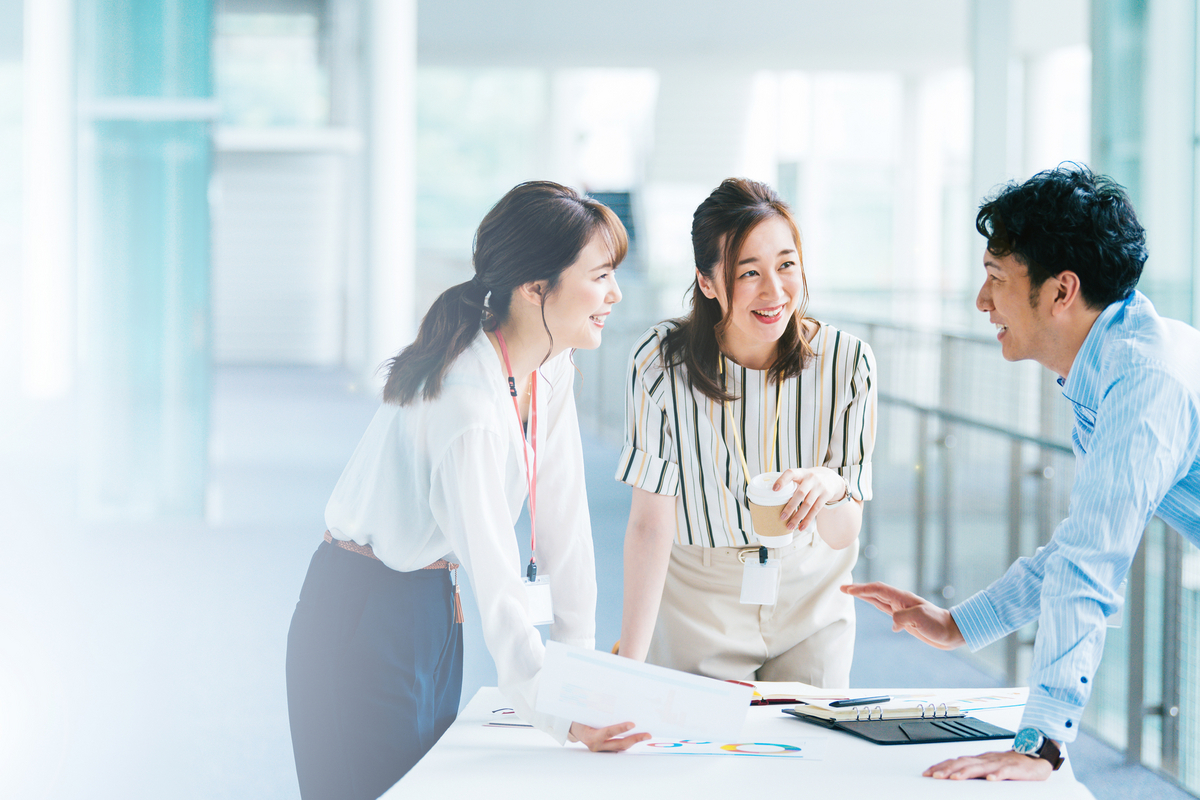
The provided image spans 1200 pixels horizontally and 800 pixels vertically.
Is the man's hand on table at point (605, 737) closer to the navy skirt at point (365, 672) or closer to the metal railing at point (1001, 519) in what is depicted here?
the navy skirt at point (365, 672)

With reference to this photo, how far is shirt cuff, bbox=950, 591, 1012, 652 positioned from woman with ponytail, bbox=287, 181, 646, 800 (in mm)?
558

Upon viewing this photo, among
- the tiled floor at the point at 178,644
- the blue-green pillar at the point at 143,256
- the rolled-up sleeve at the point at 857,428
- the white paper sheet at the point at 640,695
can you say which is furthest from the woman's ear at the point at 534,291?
the blue-green pillar at the point at 143,256

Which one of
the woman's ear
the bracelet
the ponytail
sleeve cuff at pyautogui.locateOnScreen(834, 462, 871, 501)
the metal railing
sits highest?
the woman's ear

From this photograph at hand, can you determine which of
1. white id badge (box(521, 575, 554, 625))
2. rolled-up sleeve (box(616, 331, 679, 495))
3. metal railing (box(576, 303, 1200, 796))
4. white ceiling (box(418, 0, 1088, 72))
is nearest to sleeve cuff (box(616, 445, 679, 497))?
rolled-up sleeve (box(616, 331, 679, 495))

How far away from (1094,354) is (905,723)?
59 cm

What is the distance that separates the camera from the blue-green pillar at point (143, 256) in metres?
5.77

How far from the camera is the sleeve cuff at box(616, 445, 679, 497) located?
197 centimetres

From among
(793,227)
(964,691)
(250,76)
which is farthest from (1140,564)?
(250,76)

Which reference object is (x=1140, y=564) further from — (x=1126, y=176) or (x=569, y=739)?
(x=1126, y=176)

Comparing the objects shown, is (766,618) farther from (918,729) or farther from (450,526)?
(450,526)

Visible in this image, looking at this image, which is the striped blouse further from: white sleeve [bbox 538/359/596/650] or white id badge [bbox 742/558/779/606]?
white sleeve [bbox 538/359/596/650]

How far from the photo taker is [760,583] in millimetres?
1960

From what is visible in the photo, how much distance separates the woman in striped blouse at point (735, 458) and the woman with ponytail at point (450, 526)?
25cm

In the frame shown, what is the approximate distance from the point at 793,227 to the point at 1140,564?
183cm
